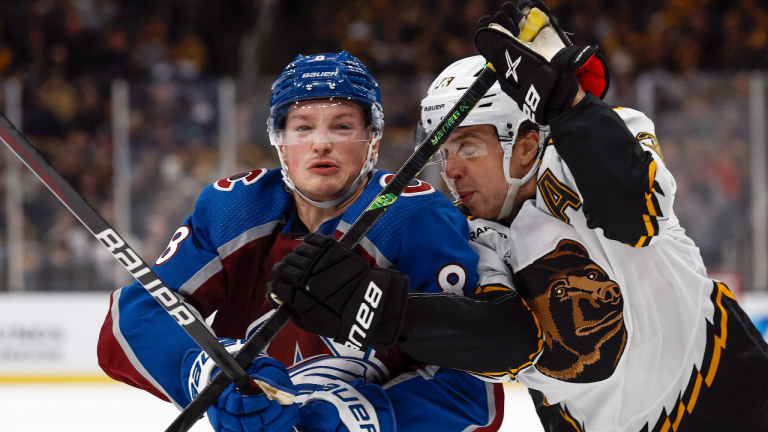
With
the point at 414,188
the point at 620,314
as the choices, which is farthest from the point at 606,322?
the point at 414,188

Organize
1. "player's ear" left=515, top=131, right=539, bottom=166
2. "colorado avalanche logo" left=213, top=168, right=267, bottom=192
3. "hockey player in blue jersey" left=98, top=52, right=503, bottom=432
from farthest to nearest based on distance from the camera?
"player's ear" left=515, top=131, right=539, bottom=166
"colorado avalanche logo" left=213, top=168, right=267, bottom=192
"hockey player in blue jersey" left=98, top=52, right=503, bottom=432

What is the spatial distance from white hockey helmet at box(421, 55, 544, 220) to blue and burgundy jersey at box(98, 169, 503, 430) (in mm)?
254

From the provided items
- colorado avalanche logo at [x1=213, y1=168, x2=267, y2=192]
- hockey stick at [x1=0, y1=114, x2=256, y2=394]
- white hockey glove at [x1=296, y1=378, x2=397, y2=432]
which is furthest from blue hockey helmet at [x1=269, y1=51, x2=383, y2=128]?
white hockey glove at [x1=296, y1=378, x2=397, y2=432]

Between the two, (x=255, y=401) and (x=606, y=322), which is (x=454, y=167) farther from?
(x=255, y=401)

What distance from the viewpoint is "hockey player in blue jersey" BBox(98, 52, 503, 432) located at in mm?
1730

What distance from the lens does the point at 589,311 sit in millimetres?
1759

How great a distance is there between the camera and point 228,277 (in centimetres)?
189

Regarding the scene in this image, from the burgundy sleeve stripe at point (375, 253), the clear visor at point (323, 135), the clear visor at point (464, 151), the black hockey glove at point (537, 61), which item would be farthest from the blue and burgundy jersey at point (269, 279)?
the black hockey glove at point (537, 61)

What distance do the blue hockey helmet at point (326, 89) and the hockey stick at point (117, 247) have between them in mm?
424

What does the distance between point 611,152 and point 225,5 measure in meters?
7.36

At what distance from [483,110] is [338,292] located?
70cm

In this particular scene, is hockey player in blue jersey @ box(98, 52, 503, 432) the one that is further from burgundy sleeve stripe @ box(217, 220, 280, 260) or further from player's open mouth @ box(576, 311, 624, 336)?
player's open mouth @ box(576, 311, 624, 336)

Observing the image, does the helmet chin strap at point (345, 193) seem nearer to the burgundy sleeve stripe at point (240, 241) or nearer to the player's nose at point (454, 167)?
the burgundy sleeve stripe at point (240, 241)

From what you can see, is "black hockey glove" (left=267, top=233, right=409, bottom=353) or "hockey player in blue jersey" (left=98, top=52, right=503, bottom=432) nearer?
"black hockey glove" (left=267, top=233, right=409, bottom=353)
